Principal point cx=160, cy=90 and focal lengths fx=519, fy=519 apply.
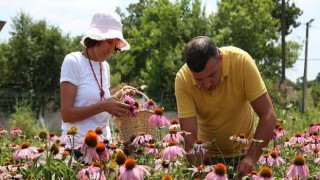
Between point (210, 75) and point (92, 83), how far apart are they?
0.69m

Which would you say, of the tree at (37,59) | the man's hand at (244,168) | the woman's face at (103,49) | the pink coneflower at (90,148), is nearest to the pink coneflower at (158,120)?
the woman's face at (103,49)

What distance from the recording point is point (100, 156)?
5.09 ft

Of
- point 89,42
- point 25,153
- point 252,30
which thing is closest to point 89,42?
point 89,42

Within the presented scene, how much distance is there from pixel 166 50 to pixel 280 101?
507 inches

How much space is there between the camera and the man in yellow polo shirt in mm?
2150

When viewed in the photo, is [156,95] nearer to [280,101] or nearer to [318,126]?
[280,101]

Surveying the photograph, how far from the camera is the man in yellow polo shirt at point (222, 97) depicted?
7.06ft

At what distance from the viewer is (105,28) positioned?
2.66m

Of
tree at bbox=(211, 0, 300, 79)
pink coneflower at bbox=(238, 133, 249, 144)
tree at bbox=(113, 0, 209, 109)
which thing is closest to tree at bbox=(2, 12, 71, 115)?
tree at bbox=(113, 0, 209, 109)

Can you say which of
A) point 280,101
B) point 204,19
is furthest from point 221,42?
point 280,101

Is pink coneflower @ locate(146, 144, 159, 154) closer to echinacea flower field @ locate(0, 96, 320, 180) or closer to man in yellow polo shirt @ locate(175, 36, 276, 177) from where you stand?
echinacea flower field @ locate(0, 96, 320, 180)

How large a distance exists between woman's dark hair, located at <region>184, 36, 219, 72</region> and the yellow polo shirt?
0.23 metres

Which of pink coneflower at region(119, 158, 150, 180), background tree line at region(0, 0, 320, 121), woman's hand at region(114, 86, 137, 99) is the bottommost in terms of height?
pink coneflower at region(119, 158, 150, 180)

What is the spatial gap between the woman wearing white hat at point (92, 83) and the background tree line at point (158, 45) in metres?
12.6
